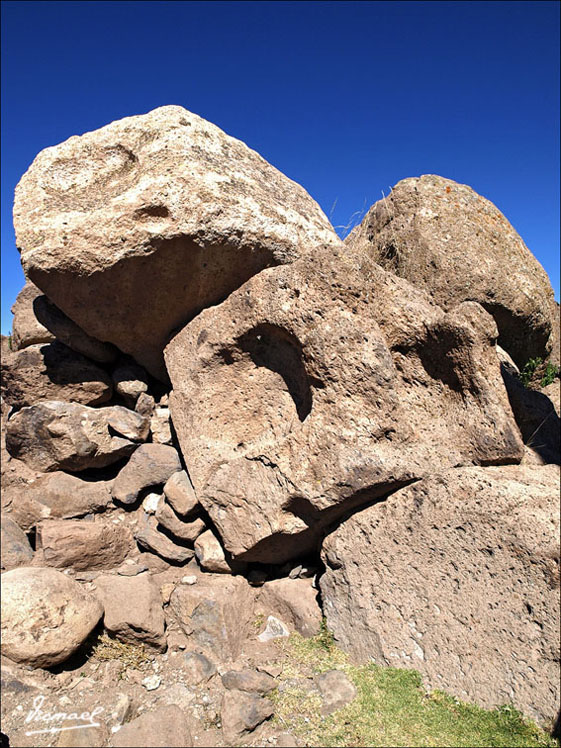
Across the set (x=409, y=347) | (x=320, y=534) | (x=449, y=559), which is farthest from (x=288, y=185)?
(x=449, y=559)

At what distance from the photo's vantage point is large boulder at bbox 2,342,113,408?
4664 millimetres

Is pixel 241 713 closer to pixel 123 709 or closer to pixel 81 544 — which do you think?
pixel 123 709

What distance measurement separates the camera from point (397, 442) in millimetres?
3557

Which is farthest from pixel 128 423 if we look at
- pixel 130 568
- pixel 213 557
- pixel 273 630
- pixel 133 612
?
pixel 273 630

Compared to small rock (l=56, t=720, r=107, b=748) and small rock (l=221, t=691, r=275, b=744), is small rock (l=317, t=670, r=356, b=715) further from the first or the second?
small rock (l=56, t=720, r=107, b=748)

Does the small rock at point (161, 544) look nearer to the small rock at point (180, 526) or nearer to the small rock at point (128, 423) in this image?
the small rock at point (180, 526)

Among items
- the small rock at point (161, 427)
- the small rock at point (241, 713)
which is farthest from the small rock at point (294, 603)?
the small rock at point (161, 427)

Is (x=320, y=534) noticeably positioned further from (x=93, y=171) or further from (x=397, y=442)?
(x=93, y=171)

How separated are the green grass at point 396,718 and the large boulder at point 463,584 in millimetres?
94

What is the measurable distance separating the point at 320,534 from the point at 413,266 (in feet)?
8.20

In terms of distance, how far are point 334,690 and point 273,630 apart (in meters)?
0.74

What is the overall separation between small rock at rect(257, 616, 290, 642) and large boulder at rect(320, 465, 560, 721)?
382 mm

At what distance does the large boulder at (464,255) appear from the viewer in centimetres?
421

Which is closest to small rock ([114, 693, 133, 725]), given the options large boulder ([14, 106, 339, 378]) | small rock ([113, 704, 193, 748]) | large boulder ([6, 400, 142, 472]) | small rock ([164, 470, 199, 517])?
small rock ([113, 704, 193, 748])
